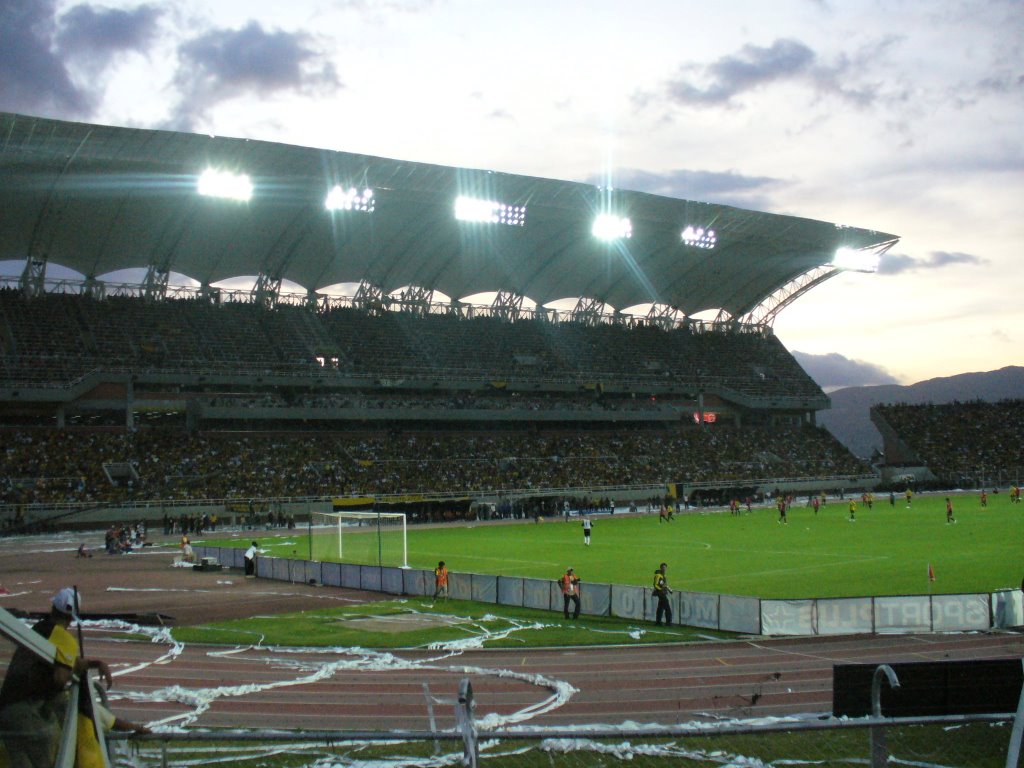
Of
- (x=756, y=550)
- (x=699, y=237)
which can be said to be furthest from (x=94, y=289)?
(x=756, y=550)

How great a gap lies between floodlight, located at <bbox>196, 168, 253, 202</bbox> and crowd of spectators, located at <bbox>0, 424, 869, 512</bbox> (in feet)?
52.2

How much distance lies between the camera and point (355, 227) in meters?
67.1

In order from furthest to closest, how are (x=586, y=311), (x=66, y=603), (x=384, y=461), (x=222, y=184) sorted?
1. (x=586, y=311)
2. (x=384, y=461)
3. (x=222, y=184)
4. (x=66, y=603)

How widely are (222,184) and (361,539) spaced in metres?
28.1

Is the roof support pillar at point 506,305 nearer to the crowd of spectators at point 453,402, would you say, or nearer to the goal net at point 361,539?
the crowd of spectators at point 453,402

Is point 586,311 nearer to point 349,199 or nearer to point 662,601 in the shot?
point 349,199

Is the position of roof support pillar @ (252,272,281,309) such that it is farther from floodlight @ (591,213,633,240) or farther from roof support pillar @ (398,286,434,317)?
floodlight @ (591,213,633,240)

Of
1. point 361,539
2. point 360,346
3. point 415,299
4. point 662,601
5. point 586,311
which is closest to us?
point 662,601

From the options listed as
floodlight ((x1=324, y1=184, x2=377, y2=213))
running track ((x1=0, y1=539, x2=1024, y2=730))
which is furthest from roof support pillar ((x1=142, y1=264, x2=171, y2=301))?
running track ((x1=0, y1=539, x2=1024, y2=730))

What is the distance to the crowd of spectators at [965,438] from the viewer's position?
84.4 meters

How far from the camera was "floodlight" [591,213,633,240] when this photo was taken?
226 feet

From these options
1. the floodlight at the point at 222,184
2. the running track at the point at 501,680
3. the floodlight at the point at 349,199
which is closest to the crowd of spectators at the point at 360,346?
the floodlight at the point at 349,199

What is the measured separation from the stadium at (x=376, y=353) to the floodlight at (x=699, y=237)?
32 cm

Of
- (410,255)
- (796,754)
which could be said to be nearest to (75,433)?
(410,255)
